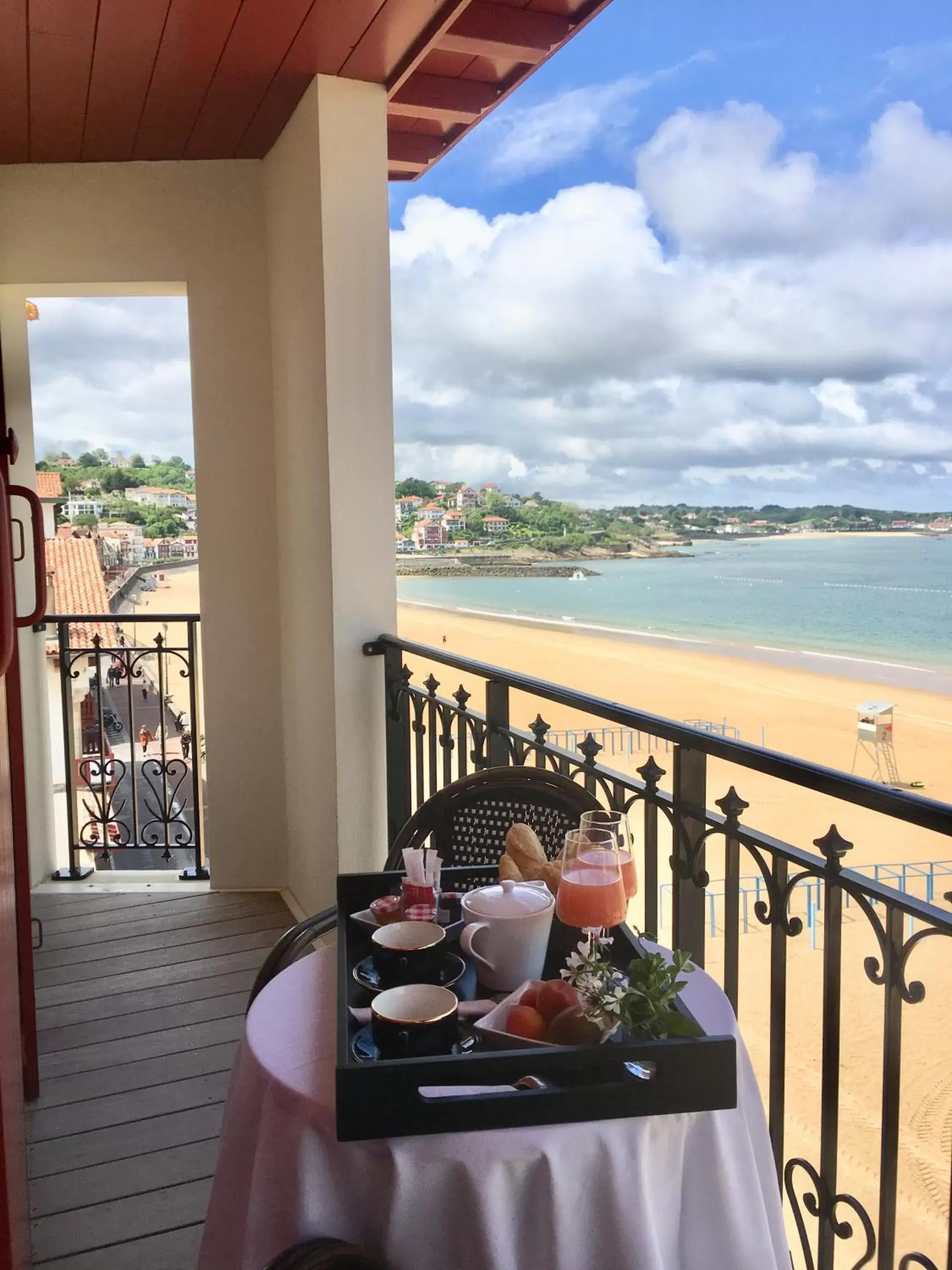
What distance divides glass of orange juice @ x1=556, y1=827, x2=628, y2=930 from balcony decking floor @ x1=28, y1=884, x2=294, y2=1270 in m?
1.21

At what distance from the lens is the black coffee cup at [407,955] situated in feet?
3.71

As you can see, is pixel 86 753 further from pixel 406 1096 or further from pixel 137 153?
pixel 406 1096

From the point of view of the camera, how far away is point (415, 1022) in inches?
37.8

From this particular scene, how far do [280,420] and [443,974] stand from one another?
2.71 m

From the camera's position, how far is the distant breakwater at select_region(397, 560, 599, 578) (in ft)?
119

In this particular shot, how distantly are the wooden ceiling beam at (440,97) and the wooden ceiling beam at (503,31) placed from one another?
0.95 ft

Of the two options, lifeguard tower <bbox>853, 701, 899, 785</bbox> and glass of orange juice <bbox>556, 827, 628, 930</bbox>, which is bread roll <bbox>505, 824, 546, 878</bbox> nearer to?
glass of orange juice <bbox>556, 827, 628, 930</bbox>

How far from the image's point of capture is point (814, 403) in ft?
153

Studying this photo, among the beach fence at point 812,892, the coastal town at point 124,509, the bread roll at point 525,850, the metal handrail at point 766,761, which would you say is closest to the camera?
the metal handrail at point 766,761

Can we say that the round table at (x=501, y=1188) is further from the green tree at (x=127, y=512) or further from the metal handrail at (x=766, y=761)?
the green tree at (x=127, y=512)

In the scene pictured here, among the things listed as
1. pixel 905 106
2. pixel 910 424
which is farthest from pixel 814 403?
pixel 905 106

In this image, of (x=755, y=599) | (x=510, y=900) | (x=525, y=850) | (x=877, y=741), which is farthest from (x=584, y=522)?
(x=510, y=900)

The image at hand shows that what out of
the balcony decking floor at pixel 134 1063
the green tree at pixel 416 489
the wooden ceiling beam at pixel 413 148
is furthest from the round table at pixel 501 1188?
the green tree at pixel 416 489

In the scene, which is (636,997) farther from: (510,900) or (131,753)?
(131,753)
